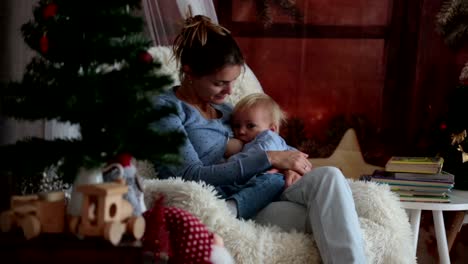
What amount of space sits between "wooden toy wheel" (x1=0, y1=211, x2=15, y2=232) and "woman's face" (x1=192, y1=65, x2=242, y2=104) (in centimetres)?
85

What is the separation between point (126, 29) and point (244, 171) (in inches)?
28.6

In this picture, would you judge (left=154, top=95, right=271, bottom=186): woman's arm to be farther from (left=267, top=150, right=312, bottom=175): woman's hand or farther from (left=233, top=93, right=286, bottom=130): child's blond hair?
(left=233, top=93, right=286, bottom=130): child's blond hair

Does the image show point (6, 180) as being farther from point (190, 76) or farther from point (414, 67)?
point (414, 67)

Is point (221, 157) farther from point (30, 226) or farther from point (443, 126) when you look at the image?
point (443, 126)

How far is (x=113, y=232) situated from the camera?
1264 millimetres

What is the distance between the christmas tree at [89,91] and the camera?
1328 millimetres

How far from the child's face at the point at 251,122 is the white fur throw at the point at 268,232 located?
0.43 m

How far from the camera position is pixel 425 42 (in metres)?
3.08

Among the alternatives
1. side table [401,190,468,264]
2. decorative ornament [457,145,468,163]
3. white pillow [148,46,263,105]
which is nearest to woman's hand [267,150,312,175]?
white pillow [148,46,263,105]

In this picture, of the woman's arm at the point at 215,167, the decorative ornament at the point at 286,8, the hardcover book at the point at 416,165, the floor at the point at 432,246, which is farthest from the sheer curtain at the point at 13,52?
the floor at the point at 432,246

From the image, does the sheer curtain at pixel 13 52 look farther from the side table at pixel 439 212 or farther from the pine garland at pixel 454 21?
the pine garland at pixel 454 21

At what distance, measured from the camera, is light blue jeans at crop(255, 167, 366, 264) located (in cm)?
176

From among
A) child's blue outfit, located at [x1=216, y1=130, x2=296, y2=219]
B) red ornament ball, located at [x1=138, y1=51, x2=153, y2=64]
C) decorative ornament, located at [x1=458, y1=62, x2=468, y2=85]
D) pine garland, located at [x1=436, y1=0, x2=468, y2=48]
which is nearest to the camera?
red ornament ball, located at [x1=138, y1=51, x2=153, y2=64]

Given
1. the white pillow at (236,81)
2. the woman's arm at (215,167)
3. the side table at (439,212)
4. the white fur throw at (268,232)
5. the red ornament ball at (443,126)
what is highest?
the white pillow at (236,81)
